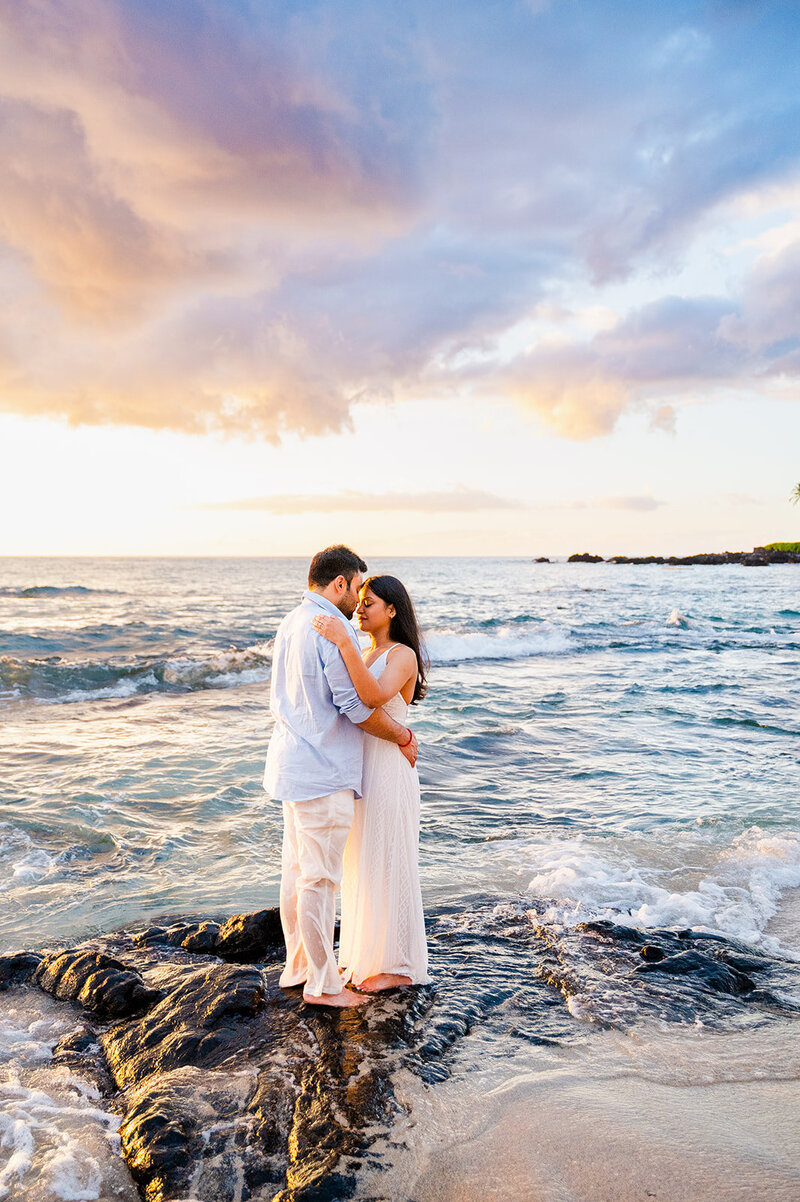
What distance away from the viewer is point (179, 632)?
2628 cm

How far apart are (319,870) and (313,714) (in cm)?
89

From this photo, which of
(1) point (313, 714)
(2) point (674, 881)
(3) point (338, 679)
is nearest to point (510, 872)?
(2) point (674, 881)

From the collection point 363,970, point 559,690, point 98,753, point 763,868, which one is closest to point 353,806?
point 363,970

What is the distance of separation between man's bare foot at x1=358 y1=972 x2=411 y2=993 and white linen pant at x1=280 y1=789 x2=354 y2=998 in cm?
26

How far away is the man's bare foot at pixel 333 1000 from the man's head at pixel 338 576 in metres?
2.22

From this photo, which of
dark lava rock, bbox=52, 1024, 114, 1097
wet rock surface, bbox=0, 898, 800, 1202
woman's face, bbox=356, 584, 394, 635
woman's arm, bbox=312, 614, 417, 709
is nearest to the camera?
wet rock surface, bbox=0, 898, 800, 1202

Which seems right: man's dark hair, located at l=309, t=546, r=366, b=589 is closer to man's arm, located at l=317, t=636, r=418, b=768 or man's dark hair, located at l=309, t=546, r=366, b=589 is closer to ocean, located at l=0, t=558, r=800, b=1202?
man's arm, located at l=317, t=636, r=418, b=768

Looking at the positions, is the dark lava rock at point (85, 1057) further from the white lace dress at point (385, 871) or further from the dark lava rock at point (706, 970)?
the dark lava rock at point (706, 970)

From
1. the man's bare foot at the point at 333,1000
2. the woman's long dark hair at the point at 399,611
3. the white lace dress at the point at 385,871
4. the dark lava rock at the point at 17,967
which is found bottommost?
the dark lava rock at the point at 17,967

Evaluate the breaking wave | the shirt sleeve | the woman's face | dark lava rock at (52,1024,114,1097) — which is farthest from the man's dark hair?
the breaking wave

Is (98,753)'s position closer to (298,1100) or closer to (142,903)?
(142,903)

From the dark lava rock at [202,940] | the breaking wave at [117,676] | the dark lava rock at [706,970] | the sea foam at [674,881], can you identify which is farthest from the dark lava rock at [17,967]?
the breaking wave at [117,676]

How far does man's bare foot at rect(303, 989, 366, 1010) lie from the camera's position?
4.14 metres

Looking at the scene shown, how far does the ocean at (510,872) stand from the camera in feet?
10.4
